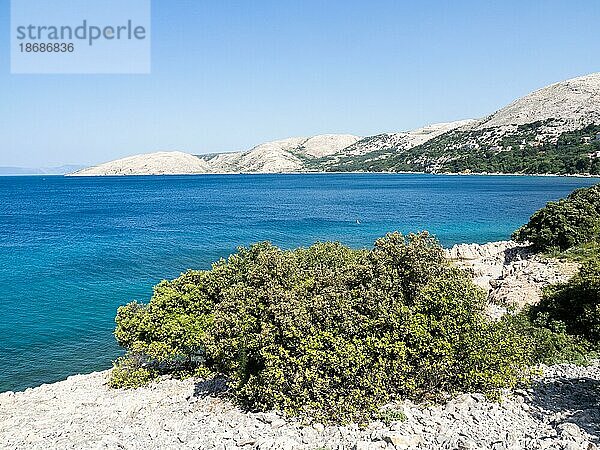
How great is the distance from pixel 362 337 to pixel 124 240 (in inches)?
2132

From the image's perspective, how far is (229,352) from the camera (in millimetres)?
17062

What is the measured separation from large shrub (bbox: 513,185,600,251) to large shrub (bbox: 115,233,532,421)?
26.5 metres

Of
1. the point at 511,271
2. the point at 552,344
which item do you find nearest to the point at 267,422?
the point at 552,344

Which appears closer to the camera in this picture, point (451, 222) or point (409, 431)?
point (409, 431)

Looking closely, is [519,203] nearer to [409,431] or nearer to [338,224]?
[338,224]

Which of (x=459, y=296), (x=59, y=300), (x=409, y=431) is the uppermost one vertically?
(x=459, y=296)

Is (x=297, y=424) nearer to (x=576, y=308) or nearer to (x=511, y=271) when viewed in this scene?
(x=576, y=308)

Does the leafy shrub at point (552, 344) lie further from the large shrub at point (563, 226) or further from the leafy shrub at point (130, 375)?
the large shrub at point (563, 226)

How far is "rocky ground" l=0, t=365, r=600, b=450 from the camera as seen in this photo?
12867mm

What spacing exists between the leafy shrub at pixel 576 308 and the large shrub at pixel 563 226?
16368mm

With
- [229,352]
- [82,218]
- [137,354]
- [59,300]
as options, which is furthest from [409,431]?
[82,218]

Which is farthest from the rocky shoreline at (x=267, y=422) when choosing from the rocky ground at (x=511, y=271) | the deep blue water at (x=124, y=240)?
the rocky ground at (x=511, y=271)

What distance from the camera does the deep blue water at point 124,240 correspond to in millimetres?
29438

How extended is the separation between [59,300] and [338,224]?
46483 millimetres
